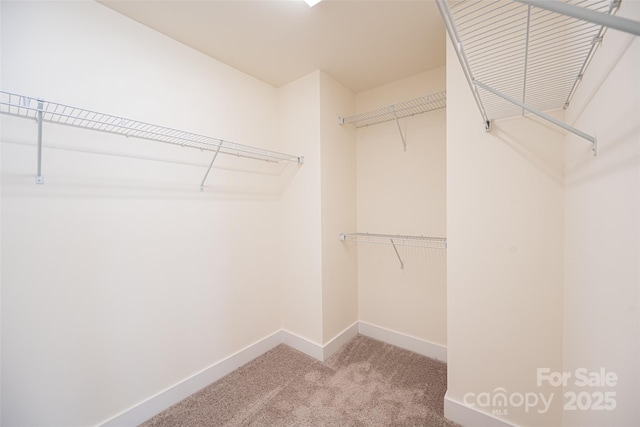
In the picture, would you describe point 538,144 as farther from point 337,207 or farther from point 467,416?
point 467,416

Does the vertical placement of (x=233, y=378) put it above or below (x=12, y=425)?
below

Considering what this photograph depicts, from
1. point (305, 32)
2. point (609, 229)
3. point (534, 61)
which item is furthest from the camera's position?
point (305, 32)

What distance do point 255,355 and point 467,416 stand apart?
1555mm

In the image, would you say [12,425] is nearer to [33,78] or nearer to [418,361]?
[33,78]

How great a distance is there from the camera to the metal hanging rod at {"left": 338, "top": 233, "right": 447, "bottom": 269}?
6.42ft

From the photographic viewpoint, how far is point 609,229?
782 millimetres

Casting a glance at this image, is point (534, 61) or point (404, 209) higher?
point (534, 61)

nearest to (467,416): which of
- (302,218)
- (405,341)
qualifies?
(405,341)

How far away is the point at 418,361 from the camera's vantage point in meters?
2.05

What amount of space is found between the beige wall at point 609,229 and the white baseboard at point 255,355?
1189 mm

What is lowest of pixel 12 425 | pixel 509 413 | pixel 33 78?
pixel 509 413

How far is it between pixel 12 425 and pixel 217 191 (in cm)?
148

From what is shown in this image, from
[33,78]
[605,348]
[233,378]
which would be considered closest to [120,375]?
[233,378]

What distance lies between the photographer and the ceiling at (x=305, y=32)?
4.63 ft
